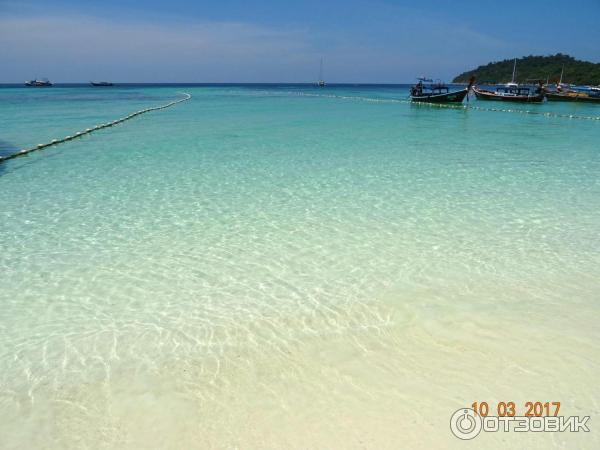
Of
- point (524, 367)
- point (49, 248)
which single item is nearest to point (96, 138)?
point (49, 248)

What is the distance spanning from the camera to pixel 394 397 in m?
2.88

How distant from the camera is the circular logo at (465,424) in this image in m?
2.61

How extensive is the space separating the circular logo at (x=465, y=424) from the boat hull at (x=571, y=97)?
49.2 m

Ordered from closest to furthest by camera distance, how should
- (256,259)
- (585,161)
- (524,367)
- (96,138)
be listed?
1. (524,367)
2. (256,259)
3. (585,161)
4. (96,138)

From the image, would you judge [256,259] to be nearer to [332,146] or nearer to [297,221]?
[297,221]

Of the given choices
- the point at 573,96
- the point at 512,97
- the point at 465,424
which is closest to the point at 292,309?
the point at 465,424

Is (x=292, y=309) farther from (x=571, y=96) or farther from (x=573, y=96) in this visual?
(x=571, y=96)

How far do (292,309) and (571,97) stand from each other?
163ft

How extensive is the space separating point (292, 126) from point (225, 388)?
57.5 feet

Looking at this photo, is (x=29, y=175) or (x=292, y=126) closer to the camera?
(x=29, y=175)

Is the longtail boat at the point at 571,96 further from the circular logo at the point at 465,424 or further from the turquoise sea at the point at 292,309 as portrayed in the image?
the circular logo at the point at 465,424

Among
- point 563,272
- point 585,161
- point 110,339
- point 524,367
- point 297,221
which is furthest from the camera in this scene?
point 585,161

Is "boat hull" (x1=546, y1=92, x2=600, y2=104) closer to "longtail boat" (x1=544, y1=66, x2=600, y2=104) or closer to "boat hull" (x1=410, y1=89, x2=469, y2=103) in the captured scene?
"longtail boat" (x1=544, y1=66, x2=600, y2=104)
